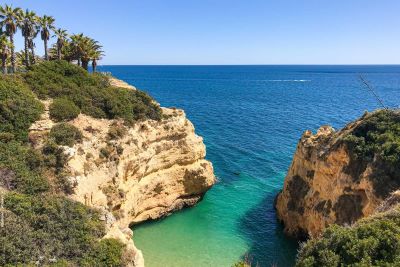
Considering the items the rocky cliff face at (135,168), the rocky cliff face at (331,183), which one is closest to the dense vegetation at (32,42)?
the rocky cliff face at (135,168)

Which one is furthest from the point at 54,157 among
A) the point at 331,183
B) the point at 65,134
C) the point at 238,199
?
the point at 238,199

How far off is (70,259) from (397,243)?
13.3 metres

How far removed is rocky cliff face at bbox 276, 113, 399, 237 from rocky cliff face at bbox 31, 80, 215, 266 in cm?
884

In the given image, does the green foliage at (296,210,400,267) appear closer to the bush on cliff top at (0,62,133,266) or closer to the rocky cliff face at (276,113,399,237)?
the bush on cliff top at (0,62,133,266)

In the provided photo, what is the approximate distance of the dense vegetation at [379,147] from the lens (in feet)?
76.4

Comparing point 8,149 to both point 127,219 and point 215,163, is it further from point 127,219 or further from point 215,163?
point 215,163

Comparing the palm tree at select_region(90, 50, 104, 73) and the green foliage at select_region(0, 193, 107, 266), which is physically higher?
the palm tree at select_region(90, 50, 104, 73)

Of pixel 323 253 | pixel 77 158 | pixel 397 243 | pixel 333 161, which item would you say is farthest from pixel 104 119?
pixel 397 243

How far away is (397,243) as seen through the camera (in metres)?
12.9

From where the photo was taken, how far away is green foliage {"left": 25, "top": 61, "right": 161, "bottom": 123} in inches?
1213

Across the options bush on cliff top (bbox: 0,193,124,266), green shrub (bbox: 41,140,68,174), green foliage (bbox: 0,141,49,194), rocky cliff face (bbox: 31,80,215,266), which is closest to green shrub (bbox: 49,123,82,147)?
rocky cliff face (bbox: 31,80,215,266)

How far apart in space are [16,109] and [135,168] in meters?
9.70

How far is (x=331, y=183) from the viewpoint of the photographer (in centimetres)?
2753

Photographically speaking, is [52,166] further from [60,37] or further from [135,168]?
[60,37]
